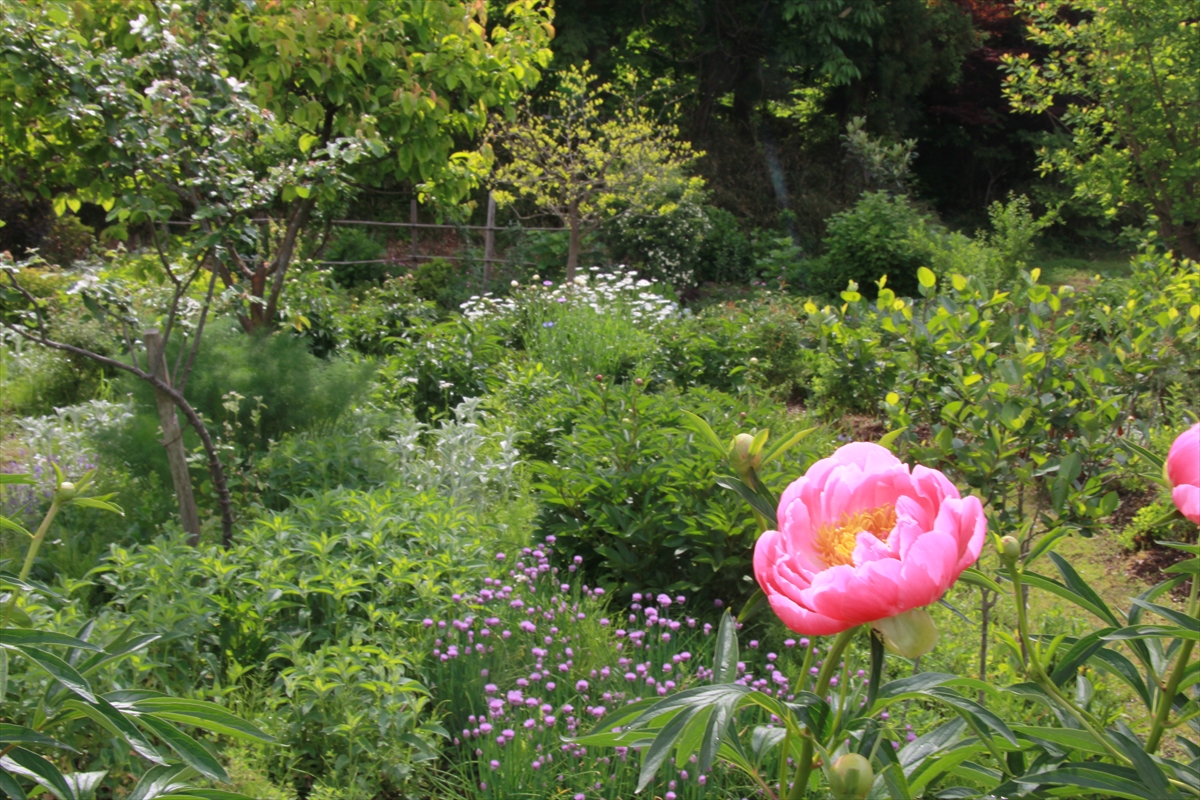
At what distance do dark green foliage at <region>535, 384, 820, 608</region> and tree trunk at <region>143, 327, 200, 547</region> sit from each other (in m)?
1.27

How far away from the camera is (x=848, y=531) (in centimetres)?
75

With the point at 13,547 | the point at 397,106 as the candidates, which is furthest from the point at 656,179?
the point at 13,547

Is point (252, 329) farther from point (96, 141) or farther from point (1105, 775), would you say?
point (1105, 775)

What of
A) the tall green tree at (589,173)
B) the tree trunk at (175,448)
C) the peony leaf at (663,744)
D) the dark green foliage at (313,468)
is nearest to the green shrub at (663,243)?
the tall green tree at (589,173)

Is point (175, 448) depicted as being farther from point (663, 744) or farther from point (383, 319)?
point (383, 319)

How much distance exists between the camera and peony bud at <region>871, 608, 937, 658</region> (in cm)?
67

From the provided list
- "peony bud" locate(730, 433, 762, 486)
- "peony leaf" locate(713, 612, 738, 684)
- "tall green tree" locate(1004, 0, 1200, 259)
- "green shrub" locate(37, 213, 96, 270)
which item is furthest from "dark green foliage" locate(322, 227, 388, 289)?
"peony bud" locate(730, 433, 762, 486)

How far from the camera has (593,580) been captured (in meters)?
3.48

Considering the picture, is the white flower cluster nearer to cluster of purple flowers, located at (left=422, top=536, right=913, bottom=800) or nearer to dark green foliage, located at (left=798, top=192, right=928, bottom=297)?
dark green foliage, located at (left=798, top=192, right=928, bottom=297)

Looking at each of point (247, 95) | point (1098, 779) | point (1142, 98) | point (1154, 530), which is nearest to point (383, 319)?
point (247, 95)

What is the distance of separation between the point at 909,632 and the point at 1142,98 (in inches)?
319

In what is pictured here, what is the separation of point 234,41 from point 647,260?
22.1ft

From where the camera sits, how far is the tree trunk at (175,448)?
3.10m

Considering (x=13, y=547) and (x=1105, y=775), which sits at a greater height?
(x=1105, y=775)
